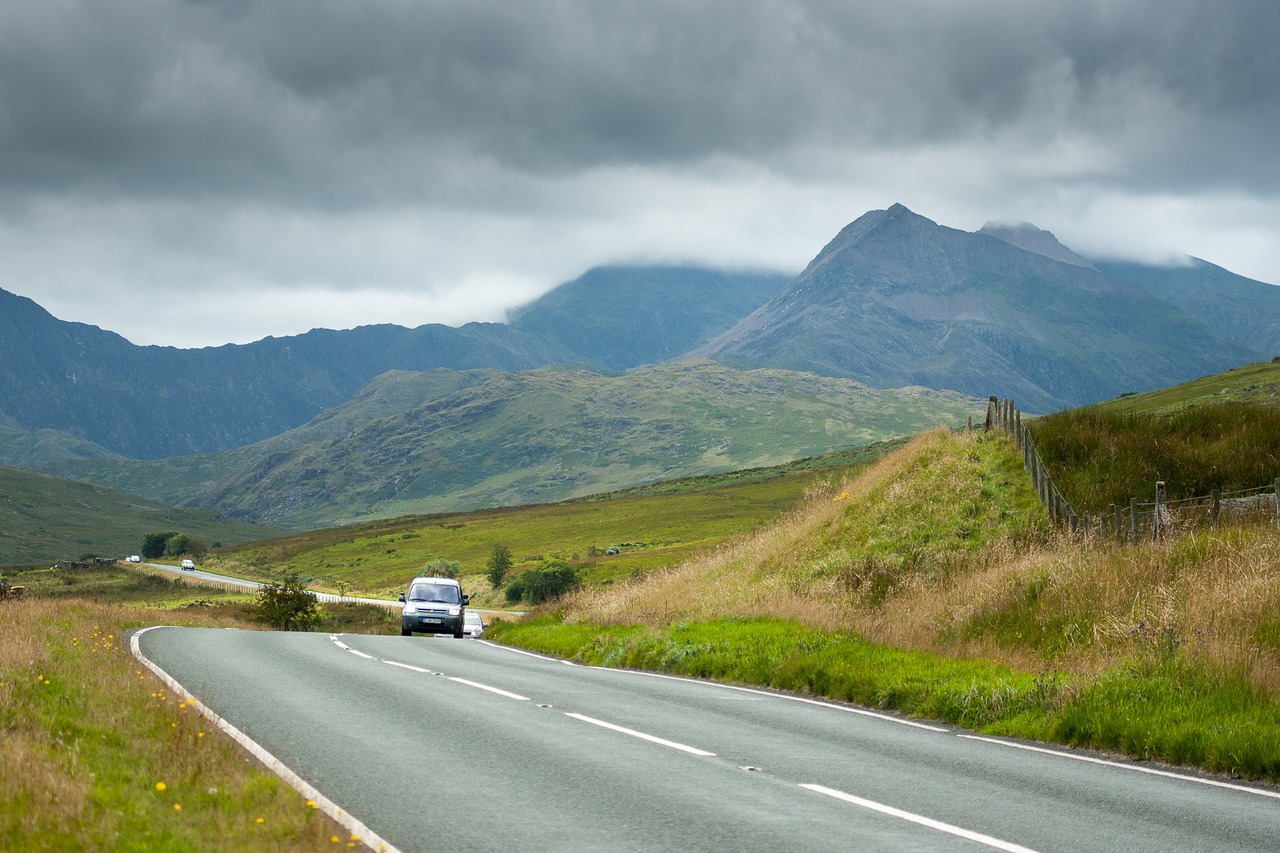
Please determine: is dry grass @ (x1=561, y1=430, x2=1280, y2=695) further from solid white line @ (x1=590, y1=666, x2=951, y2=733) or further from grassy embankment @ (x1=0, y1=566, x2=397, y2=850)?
grassy embankment @ (x1=0, y1=566, x2=397, y2=850)

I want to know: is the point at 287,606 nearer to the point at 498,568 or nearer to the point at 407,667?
the point at 407,667

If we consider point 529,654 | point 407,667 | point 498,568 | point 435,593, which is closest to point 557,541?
point 498,568

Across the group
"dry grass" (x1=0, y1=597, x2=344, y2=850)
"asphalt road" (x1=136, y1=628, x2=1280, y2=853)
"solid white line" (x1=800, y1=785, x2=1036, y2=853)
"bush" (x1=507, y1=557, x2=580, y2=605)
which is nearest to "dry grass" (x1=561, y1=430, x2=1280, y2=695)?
"asphalt road" (x1=136, y1=628, x2=1280, y2=853)

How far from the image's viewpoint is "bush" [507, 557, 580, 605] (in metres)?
96.2

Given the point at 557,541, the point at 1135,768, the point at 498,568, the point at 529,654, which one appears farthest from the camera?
the point at 557,541

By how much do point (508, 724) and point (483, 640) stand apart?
23.1 m

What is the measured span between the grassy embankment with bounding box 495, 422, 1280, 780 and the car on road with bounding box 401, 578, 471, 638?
4.49 meters

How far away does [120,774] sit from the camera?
8.30 metres

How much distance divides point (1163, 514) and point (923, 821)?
14414mm

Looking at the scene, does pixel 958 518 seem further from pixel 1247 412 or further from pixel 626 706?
pixel 626 706

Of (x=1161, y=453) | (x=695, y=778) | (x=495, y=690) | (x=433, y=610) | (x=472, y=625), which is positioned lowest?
(x=472, y=625)

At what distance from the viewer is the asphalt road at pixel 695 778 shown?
7855 millimetres

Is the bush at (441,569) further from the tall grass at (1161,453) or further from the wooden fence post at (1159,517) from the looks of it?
the wooden fence post at (1159,517)

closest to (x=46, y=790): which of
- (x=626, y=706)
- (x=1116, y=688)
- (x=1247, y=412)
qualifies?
(x=626, y=706)
